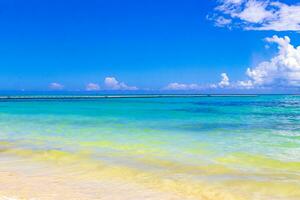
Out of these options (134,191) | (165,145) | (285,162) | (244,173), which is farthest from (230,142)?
(134,191)

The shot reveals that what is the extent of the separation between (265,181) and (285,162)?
2.14 m

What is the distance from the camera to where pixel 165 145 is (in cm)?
1205

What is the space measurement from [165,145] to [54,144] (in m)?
3.82

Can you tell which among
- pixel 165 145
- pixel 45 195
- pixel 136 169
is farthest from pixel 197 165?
pixel 45 195

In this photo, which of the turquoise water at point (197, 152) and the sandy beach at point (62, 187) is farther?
the turquoise water at point (197, 152)

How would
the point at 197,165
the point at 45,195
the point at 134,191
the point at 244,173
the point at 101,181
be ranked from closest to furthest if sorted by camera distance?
the point at 45,195
the point at 134,191
the point at 101,181
the point at 244,173
the point at 197,165

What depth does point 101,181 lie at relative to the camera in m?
7.20

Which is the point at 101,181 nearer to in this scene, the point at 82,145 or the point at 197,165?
the point at 197,165

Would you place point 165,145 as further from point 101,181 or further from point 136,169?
point 101,181

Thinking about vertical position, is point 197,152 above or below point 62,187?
below

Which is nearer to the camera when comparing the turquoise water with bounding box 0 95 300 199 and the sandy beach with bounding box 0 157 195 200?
the sandy beach with bounding box 0 157 195 200

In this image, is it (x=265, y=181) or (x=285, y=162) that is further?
(x=285, y=162)

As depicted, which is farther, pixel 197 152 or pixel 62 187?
pixel 197 152

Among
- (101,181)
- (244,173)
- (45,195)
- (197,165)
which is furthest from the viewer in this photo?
(197,165)
